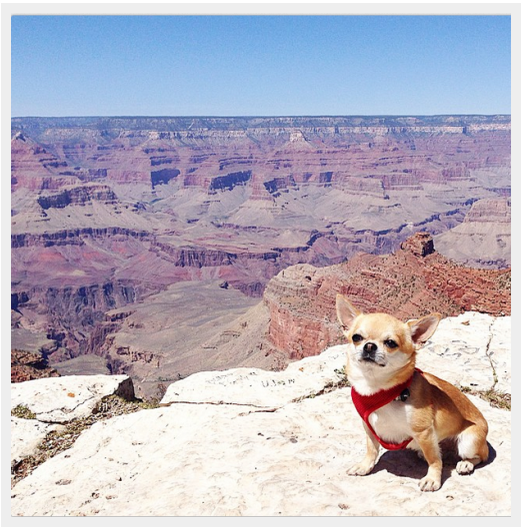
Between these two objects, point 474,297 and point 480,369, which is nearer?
point 480,369

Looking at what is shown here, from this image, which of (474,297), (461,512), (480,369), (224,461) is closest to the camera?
(461,512)

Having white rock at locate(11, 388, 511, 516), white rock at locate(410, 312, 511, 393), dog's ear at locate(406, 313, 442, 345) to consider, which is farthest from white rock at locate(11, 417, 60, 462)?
white rock at locate(410, 312, 511, 393)

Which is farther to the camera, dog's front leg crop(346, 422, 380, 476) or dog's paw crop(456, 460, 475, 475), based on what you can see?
dog's front leg crop(346, 422, 380, 476)

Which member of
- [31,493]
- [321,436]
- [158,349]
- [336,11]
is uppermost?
[336,11]

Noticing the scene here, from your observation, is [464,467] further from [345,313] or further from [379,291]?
[379,291]

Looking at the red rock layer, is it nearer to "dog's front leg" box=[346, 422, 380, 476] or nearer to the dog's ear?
"dog's front leg" box=[346, 422, 380, 476]

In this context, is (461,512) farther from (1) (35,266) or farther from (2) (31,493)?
(1) (35,266)

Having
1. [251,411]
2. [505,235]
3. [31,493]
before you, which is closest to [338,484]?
[251,411]
